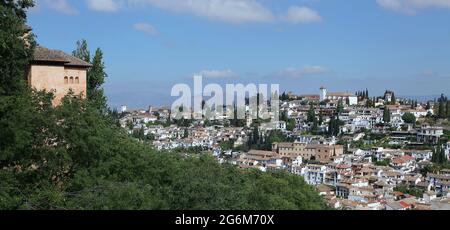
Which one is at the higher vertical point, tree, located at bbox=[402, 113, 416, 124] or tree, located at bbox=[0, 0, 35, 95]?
tree, located at bbox=[0, 0, 35, 95]

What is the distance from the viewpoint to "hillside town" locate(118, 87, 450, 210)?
48656 mm

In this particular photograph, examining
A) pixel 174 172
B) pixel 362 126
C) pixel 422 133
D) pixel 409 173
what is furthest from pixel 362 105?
pixel 174 172

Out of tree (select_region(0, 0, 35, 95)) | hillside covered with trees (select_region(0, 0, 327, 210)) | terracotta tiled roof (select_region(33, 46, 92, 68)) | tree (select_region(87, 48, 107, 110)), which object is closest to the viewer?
hillside covered with trees (select_region(0, 0, 327, 210))

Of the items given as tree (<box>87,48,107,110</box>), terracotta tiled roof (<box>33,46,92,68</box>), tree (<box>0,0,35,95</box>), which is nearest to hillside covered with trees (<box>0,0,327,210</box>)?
tree (<box>0,0,35,95</box>)

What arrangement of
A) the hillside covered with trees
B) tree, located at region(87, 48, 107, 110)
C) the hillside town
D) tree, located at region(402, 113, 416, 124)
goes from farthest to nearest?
tree, located at region(402, 113, 416, 124), the hillside town, tree, located at region(87, 48, 107, 110), the hillside covered with trees

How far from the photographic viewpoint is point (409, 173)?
56812 mm

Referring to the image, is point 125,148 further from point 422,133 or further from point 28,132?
point 422,133

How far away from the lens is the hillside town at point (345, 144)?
4866 centimetres

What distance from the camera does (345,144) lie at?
76.3 meters

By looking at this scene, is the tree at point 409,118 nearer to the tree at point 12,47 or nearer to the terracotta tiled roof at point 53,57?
the terracotta tiled roof at point 53,57

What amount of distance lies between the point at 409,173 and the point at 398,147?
17577 millimetres

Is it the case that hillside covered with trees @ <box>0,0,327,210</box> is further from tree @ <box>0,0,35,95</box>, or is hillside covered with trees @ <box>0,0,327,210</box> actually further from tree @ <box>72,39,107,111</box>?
tree @ <box>72,39,107,111</box>

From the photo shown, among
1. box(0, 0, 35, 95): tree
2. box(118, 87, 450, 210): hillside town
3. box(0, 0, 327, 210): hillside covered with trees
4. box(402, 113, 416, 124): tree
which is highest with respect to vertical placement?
box(0, 0, 35, 95): tree

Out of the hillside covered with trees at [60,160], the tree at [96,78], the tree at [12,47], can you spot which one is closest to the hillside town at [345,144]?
the tree at [96,78]
